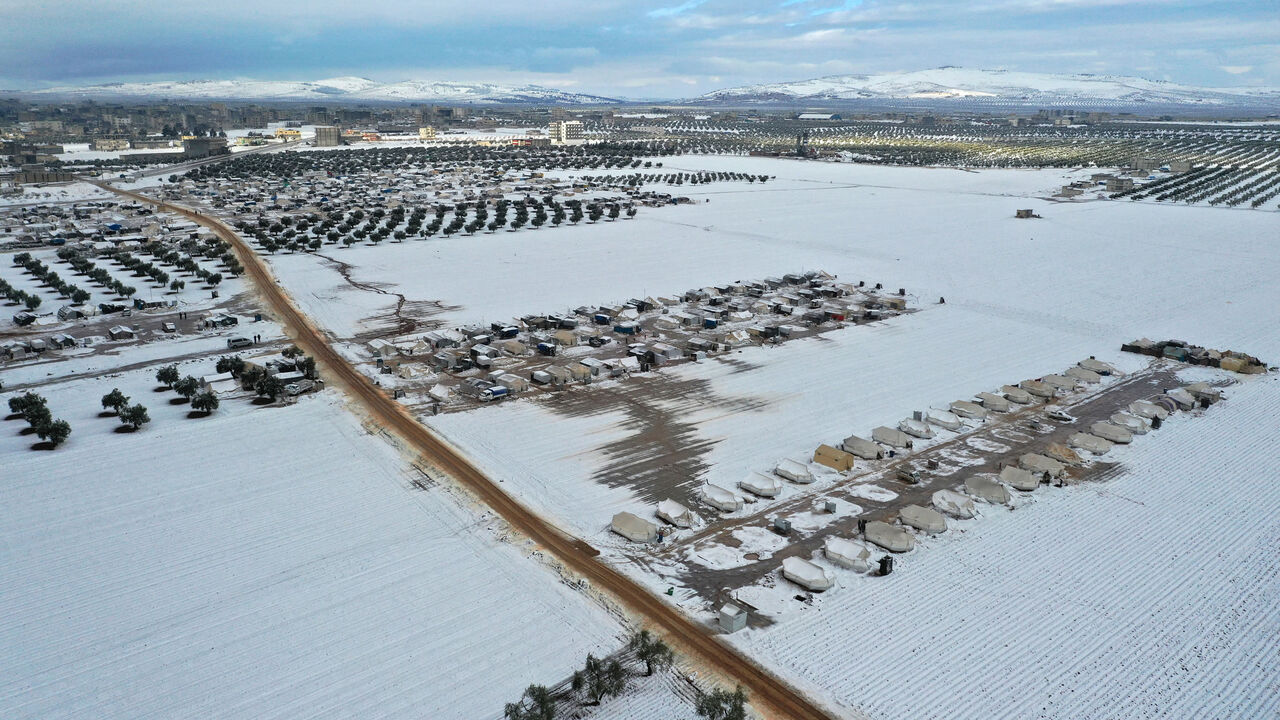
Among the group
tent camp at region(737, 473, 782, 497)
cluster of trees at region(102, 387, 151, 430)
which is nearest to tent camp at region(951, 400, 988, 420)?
tent camp at region(737, 473, 782, 497)

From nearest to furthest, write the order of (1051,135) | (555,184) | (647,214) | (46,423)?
(46,423) → (647,214) → (555,184) → (1051,135)

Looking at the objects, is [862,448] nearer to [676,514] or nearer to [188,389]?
[676,514]

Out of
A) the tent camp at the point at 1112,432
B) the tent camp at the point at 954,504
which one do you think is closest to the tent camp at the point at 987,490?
the tent camp at the point at 954,504

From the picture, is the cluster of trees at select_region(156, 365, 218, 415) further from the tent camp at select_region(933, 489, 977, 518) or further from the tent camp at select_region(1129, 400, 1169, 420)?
the tent camp at select_region(1129, 400, 1169, 420)

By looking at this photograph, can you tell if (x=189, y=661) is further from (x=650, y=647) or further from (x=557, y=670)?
(x=650, y=647)

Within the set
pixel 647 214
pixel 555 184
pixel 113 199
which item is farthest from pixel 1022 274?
pixel 113 199

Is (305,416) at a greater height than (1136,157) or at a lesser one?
lesser

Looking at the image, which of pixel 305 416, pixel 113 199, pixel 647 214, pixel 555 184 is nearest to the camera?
pixel 305 416
